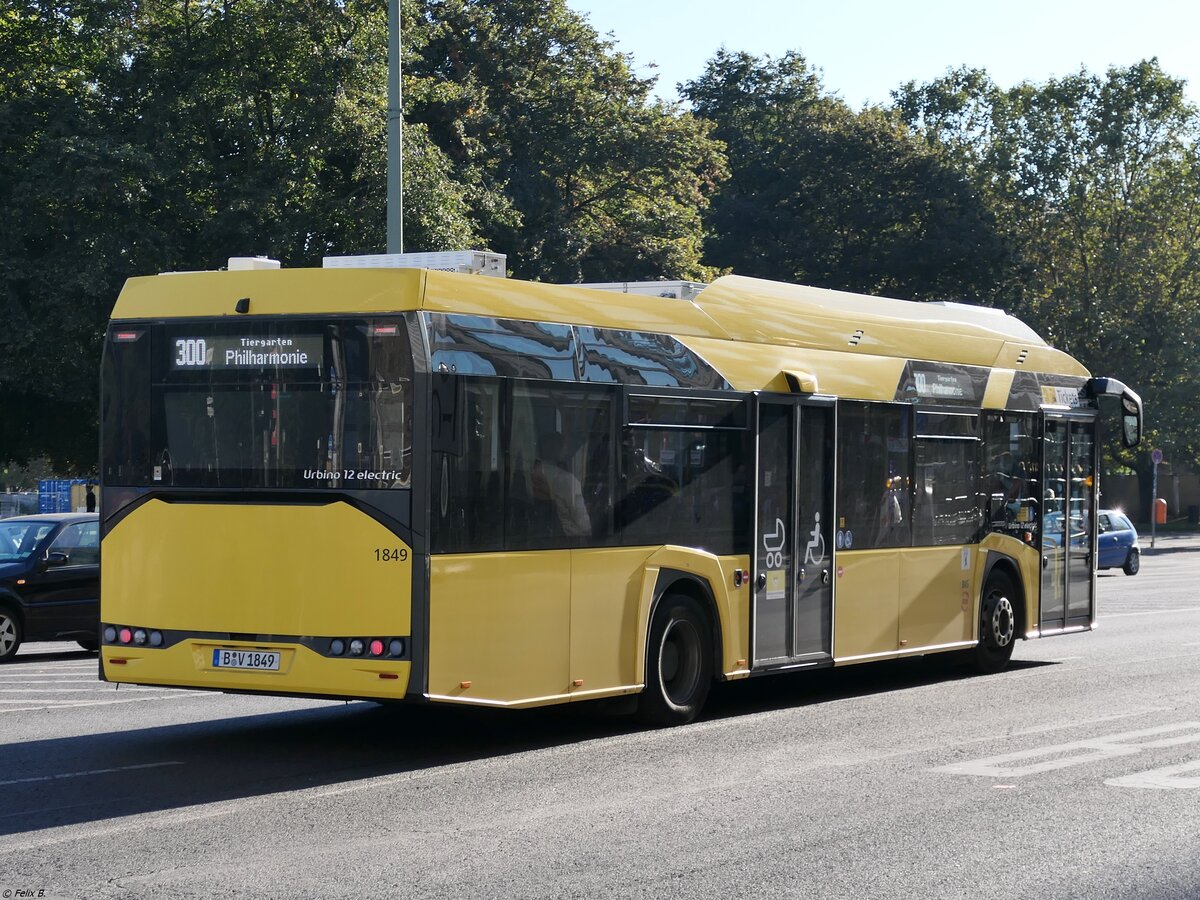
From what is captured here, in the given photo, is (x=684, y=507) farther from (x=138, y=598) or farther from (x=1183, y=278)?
(x=1183, y=278)

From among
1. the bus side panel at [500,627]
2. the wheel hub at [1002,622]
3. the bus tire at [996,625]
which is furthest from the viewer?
the wheel hub at [1002,622]

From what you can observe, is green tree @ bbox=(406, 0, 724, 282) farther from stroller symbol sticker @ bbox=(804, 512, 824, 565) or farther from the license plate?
the license plate

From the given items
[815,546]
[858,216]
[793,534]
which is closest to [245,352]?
[793,534]

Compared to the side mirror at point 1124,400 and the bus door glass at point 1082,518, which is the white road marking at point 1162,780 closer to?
the bus door glass at point 1082,518

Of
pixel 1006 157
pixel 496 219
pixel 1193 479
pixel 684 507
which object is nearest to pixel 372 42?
pixel 496 219

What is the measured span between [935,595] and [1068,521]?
2914 mm

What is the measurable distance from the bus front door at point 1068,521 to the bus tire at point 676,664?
5.97 m

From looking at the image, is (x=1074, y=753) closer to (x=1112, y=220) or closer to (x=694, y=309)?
(x=694, y=309)

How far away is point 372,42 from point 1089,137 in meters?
41.1

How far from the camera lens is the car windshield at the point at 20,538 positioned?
17969mm

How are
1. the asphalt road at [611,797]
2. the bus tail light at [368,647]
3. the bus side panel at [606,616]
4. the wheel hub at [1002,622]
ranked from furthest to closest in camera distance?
the wheel hub at [1002,622]
the bus side panel at [606,616]
the bus tail light at [368,647]
the asphalt road at [611,797]

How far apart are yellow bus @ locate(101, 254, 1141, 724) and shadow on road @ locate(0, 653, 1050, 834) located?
511 millimetres

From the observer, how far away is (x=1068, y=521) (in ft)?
56.2

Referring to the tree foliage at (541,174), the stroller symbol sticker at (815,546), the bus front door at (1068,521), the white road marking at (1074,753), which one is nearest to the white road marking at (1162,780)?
the white road marking at (1074,753)
